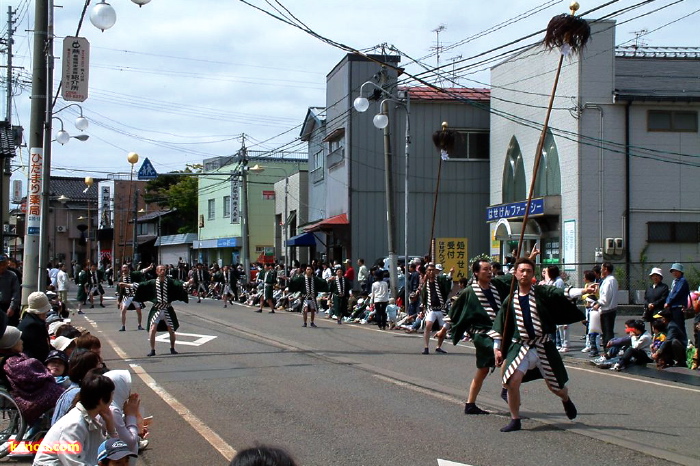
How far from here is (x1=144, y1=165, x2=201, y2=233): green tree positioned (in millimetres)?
66500

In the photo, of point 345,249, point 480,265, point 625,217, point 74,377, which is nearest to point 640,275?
point 625,217

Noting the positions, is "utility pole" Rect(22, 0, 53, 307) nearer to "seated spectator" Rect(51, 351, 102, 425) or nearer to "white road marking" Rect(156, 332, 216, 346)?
"white road marking" Rect(156, 332, 216, 346)

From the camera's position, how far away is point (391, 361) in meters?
14.4

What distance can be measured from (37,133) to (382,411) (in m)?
9.46

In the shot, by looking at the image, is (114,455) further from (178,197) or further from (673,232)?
(178,197)

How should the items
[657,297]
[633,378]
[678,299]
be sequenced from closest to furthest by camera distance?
[633,378], [678,299], [657,297]

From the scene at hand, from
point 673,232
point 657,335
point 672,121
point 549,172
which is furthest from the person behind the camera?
point 549,172

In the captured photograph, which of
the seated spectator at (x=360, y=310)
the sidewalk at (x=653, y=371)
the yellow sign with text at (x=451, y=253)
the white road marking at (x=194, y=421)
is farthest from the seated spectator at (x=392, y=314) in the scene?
the white road marking at (x=194, y=421)

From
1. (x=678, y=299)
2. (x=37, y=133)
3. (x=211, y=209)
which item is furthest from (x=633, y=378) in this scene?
(x=211, y=209)

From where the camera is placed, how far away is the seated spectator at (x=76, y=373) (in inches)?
252

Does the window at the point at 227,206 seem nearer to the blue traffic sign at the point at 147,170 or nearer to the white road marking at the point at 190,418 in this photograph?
the blue traffic sign at the point at 147,170

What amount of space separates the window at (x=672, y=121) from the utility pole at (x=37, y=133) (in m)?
19.0

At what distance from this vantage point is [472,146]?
3394 centimetres

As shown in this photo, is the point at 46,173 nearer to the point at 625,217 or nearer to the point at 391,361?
the point at 391,361
